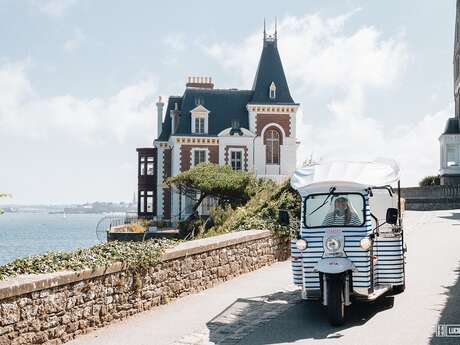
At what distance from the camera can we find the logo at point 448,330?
30.0 ft

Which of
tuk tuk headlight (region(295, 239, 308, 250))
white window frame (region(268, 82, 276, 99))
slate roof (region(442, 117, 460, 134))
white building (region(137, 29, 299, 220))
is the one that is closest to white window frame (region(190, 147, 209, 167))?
white building (region(137, 29, 299, 220))

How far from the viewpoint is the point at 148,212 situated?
59.1m

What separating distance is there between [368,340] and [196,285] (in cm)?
486

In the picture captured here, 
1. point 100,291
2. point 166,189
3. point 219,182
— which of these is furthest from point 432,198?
point 100,291

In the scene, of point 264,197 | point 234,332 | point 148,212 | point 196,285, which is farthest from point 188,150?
point 234,332

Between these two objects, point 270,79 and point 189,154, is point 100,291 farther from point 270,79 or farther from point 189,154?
point 270,79

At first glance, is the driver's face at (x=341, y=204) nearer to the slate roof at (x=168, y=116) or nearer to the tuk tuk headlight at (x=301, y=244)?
the tuk tuk headlight at (x=301, y=244)

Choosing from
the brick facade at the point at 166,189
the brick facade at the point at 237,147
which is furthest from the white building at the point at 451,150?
the brick facade at the point at 166,189

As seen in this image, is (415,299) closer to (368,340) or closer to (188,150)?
(368,340)

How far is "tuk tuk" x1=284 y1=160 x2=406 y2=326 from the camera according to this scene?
10297 millimetres

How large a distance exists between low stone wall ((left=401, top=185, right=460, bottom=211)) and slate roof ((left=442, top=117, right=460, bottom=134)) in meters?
8.03

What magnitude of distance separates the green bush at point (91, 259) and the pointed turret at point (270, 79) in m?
44.4

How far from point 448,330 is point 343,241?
2.04m

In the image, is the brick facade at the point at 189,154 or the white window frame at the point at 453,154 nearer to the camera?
the white window frame at the point at 453,154
